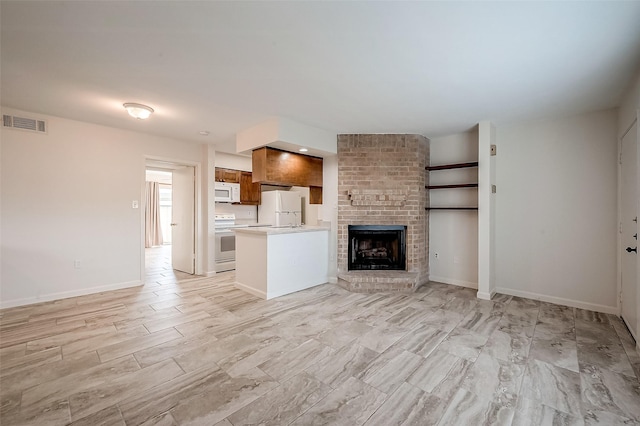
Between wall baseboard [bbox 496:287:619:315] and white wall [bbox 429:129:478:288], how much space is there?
18.3 inches

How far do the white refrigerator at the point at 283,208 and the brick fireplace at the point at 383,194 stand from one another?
1469mm

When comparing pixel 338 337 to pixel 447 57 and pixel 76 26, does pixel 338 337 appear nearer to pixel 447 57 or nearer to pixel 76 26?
pixel 447 57

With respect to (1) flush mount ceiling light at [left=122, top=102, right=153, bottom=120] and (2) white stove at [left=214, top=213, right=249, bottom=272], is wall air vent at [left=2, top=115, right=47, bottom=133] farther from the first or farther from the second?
(2) white stove at [left=214, top=213, right=249, bottom=272]

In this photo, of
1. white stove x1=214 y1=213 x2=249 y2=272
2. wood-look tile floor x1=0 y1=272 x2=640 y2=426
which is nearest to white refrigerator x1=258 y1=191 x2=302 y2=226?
white stove x1=214 y1=213 x2=249 y2=272

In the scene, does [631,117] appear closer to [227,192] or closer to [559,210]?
[559,210]

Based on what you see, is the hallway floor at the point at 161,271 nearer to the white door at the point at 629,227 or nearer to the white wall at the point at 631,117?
the white wall at the point at 631,117

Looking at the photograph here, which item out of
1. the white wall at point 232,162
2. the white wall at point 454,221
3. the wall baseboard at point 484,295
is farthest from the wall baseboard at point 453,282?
the white wall at point 232,162

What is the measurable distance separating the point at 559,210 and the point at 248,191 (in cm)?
548

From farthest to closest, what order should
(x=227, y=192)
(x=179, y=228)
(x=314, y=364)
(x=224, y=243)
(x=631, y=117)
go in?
(x=227, y=192) → (x=179, y=228) → (x=224, y=243) → (x=631, y=117) → (x=314, y=364)

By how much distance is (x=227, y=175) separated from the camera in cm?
597

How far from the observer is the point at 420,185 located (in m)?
4.48

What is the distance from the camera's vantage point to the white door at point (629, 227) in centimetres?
265

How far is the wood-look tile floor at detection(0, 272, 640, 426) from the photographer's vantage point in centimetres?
166

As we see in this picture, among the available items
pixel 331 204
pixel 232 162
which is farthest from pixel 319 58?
pixel 232 162
